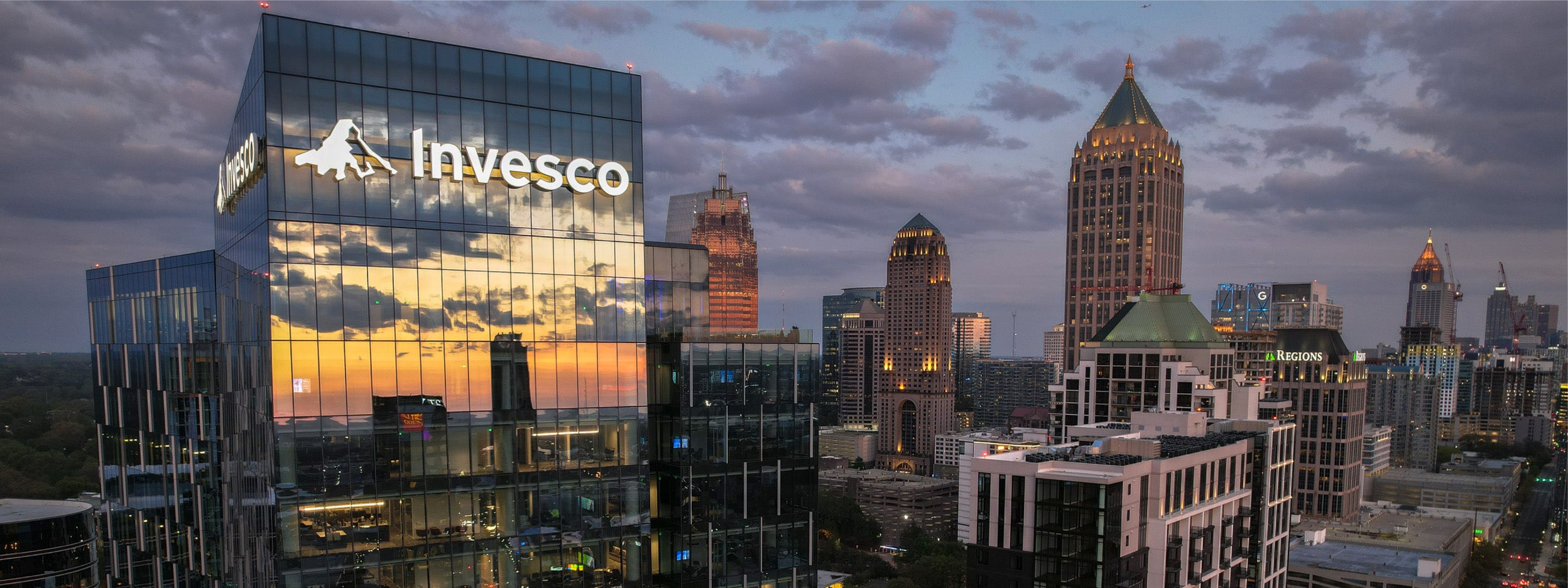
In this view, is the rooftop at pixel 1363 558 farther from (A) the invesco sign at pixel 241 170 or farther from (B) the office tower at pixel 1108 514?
(A) the invesco sign at pixel 241 170

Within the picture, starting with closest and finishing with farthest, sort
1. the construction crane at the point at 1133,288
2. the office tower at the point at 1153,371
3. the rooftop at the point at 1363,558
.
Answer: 1. the rooftop at the point at 1363,558
2. the office tower at the point at 1153,371
3. the construction crane at the point at 1133,288

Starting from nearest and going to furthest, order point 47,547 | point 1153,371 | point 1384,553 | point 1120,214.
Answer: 1. point 47,547
2. point 1384,553
3. point 1153,371
4. point 1120,214

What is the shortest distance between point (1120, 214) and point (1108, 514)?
145 m

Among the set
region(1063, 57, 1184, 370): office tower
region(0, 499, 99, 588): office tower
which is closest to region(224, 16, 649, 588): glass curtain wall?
region(0, 499, 99, 588): office tower

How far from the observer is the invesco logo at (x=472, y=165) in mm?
31203

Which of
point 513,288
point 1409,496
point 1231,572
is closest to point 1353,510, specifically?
point 1409,496

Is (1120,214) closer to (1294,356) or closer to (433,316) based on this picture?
(1294,356)

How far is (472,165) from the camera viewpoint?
33.8 m

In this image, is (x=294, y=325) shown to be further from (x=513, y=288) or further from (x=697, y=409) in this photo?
(x=697, y=409)

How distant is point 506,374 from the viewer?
34.7 meters

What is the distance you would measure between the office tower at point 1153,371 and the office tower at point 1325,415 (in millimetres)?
42204

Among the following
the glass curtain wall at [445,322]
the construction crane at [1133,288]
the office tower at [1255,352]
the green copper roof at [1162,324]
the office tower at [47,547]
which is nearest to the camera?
the glass curtain wall at [445,322]

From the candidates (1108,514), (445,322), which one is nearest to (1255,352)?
(1108,514)

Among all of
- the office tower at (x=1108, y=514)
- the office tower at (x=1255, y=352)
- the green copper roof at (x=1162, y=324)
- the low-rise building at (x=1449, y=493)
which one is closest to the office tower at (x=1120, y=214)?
the office tower at (x=1255, y=352)
